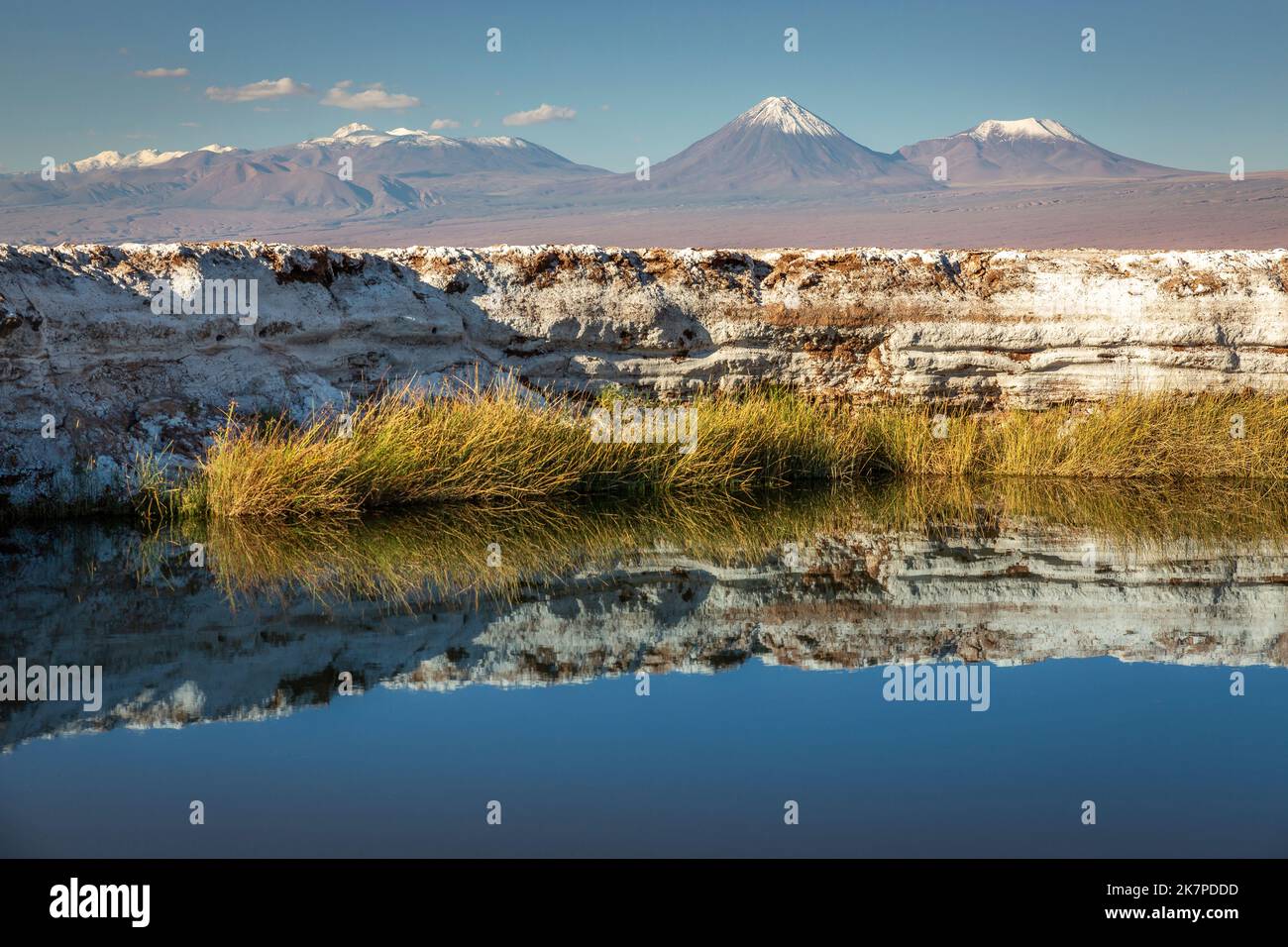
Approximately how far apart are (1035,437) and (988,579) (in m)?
4.71

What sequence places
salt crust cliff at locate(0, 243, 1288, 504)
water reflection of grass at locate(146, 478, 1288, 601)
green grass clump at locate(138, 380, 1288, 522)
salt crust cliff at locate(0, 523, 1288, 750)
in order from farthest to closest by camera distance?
salt crust cliff at locate(0, 243, 1288, 504)
green grass clump at locate(138, 380, 1288, 522)
water reflection of grass at locate(146, 478, 1288, 601)
salt crust cliff at locate(0, 523, 1288, 750)

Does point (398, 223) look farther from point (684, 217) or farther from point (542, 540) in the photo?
point (542, 540)

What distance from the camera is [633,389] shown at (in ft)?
39.4

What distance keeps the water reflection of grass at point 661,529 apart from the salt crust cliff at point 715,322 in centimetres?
133

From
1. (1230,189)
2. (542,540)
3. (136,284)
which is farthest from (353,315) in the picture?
(1230,189)
